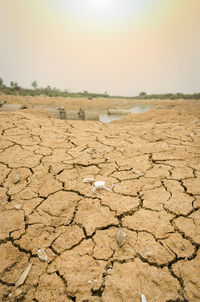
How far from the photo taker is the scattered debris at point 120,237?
2.86 ft

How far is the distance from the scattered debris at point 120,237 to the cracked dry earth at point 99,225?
21 millimetres

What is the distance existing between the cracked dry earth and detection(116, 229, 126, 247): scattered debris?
0.02m

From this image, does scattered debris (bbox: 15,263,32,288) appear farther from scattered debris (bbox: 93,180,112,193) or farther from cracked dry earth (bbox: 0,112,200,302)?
scattered debris (bbox: 93,180,112,193)

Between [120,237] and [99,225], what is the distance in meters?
0.16

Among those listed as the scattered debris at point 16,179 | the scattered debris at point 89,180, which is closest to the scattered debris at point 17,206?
the scattered debris at point 16,179

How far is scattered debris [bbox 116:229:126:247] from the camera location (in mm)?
873

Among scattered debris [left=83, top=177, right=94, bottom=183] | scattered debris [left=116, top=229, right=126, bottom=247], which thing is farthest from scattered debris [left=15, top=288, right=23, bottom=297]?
scattered debris [left=83, top=177, right=94, bottom=183]

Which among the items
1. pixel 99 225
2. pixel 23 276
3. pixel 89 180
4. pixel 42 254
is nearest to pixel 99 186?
pixel 89 180

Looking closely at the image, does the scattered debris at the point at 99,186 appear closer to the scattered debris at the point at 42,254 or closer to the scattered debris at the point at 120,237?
the scattered debris at the point at 120,237

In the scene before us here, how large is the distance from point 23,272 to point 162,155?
1.75 metres

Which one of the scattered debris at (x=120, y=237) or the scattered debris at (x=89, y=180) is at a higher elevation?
the scattered debris at (x=89, y=180)

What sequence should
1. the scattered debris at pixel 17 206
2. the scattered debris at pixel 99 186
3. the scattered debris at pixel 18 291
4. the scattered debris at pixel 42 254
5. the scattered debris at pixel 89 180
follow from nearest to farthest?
1. the scattered debris at pixel 18 291
2. the scattered debris at pixel 42 254
3. the scattered debris at pixel 17 206
4. the scattered debris at pixel 99 186
5. the scattered debris at pixel 89 180

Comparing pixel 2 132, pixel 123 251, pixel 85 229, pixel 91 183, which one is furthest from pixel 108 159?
pixel 2 132

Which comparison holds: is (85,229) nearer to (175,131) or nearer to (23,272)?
(23,272)
